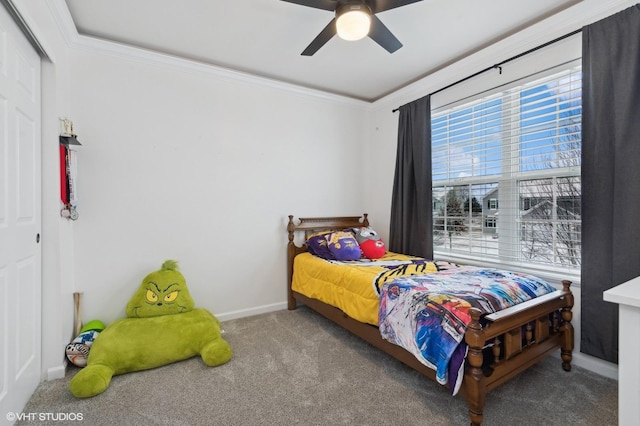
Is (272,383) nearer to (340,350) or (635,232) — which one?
(340,350)

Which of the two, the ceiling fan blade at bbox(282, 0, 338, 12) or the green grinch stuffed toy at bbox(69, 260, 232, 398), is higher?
the ceiling fan blade at bbox(282, 0, 338, 12)

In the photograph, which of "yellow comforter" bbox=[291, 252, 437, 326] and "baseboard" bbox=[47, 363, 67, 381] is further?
"yellow comforter" bbox=[291, 252, 437, 326]

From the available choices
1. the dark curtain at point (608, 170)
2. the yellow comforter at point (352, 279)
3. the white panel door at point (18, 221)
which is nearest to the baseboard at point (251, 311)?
the yellow comforter at point (352, 279)

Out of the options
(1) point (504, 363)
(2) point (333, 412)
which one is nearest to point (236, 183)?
(2) point (333, 412)

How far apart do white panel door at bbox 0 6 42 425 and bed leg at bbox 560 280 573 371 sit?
331cm

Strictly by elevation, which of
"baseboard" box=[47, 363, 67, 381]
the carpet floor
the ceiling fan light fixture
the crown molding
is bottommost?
the carpet floor

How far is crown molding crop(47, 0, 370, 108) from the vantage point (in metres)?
2.18

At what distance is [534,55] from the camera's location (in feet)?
7.91

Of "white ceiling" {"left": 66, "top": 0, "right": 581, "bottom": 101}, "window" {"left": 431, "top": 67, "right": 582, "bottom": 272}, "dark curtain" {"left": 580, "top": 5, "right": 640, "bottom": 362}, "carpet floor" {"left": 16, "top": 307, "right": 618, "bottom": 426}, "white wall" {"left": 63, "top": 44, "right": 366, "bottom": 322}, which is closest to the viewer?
"carpet floor" {"left": 16, "top": 307, "right": 618, "bottom": 426}

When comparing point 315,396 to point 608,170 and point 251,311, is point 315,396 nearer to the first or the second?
point 251,311

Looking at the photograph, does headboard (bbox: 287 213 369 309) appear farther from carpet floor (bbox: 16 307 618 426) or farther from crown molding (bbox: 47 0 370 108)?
crown molding (bbox: 47 0 370 108)

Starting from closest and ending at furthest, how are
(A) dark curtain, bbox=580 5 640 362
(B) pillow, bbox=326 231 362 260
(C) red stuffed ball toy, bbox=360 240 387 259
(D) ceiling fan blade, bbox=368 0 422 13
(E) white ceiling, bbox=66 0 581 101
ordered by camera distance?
(D) ceiling fan blade, bbox=368 0 422 13
(A) dark curtain, bbox=580 5 640 362
(E) white ceiling, bbox=66 0 581 101
(B) pillow, bbox=326 231 362 260
(C) red stuffed ball toy, bbox=360 240 387 259

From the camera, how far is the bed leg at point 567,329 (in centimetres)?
201

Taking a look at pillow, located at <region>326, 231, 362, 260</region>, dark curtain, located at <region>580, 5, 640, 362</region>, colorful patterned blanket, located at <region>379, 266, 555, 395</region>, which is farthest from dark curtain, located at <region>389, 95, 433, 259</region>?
dark curtain, located at <region>580, 5, 640, 362</region>
